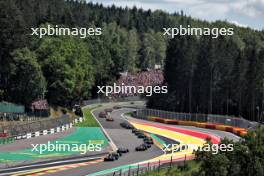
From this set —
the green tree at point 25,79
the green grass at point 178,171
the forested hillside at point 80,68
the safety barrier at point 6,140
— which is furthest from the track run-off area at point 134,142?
A: the forested hillside at point 80,68

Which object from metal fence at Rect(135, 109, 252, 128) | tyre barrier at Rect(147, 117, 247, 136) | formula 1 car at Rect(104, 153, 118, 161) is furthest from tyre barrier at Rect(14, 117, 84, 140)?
metal fence at Rect(135, 109, 252, 128)

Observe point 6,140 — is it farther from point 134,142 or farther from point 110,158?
point 134,142

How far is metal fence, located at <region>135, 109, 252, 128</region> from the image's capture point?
109 metres

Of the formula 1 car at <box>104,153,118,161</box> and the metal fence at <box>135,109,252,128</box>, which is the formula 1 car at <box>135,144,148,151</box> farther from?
the metal fence at <box>135,109,252,128</box>

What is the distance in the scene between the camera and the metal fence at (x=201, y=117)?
10920cm

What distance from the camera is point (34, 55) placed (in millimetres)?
115812

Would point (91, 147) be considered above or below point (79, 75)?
below

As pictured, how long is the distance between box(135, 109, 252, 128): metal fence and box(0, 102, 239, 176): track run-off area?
373 cm

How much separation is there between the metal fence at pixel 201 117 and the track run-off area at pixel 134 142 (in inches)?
147

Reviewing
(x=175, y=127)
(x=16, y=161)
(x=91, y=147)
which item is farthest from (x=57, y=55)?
(x=16, y=161)

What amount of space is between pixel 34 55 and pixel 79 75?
17951mm

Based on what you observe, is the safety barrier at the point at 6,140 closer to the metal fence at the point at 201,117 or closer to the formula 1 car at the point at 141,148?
the formula 1 car at the point at 141,148

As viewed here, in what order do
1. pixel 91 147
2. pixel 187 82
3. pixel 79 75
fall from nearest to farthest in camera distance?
1. pixel 91 147
2. pixel 79 75
3. pixel 187 82

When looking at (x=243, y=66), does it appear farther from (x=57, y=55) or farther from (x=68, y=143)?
(x=68, y=143)
